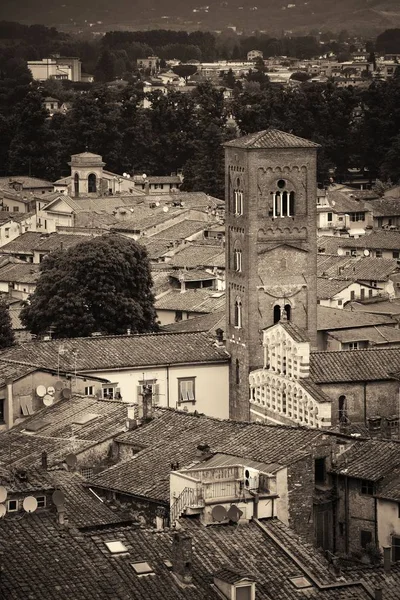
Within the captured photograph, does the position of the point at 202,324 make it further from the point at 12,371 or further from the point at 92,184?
the point at 92,184

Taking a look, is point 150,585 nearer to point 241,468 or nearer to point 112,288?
point 241,468

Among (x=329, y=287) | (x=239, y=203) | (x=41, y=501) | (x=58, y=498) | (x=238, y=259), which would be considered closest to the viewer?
(x=58, y=498)

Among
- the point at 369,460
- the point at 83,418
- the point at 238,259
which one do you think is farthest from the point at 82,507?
the point at 238,259

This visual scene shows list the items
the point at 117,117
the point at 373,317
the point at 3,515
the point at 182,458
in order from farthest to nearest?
the point at 117,117 → the point at 373,317 → the point at 182,458 → the point at 3,515

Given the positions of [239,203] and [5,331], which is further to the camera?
[5,331]

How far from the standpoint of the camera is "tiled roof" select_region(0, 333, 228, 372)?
206ft

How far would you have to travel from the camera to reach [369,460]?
160 ft

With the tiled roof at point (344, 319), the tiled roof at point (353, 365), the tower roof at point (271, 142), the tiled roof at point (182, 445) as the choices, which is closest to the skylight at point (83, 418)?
the tiled roof at point (182, 445)

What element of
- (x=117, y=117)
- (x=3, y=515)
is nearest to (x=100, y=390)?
(x=3, y=515)

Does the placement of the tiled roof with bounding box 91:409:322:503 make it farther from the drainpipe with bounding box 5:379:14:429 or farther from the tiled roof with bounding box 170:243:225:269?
the tiled roof with bounding box 170:243:225:269

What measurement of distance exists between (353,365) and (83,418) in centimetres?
964

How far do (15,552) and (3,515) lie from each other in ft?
6.65

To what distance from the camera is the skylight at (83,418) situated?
5434 centimetres

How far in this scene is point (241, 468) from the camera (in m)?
41.2
